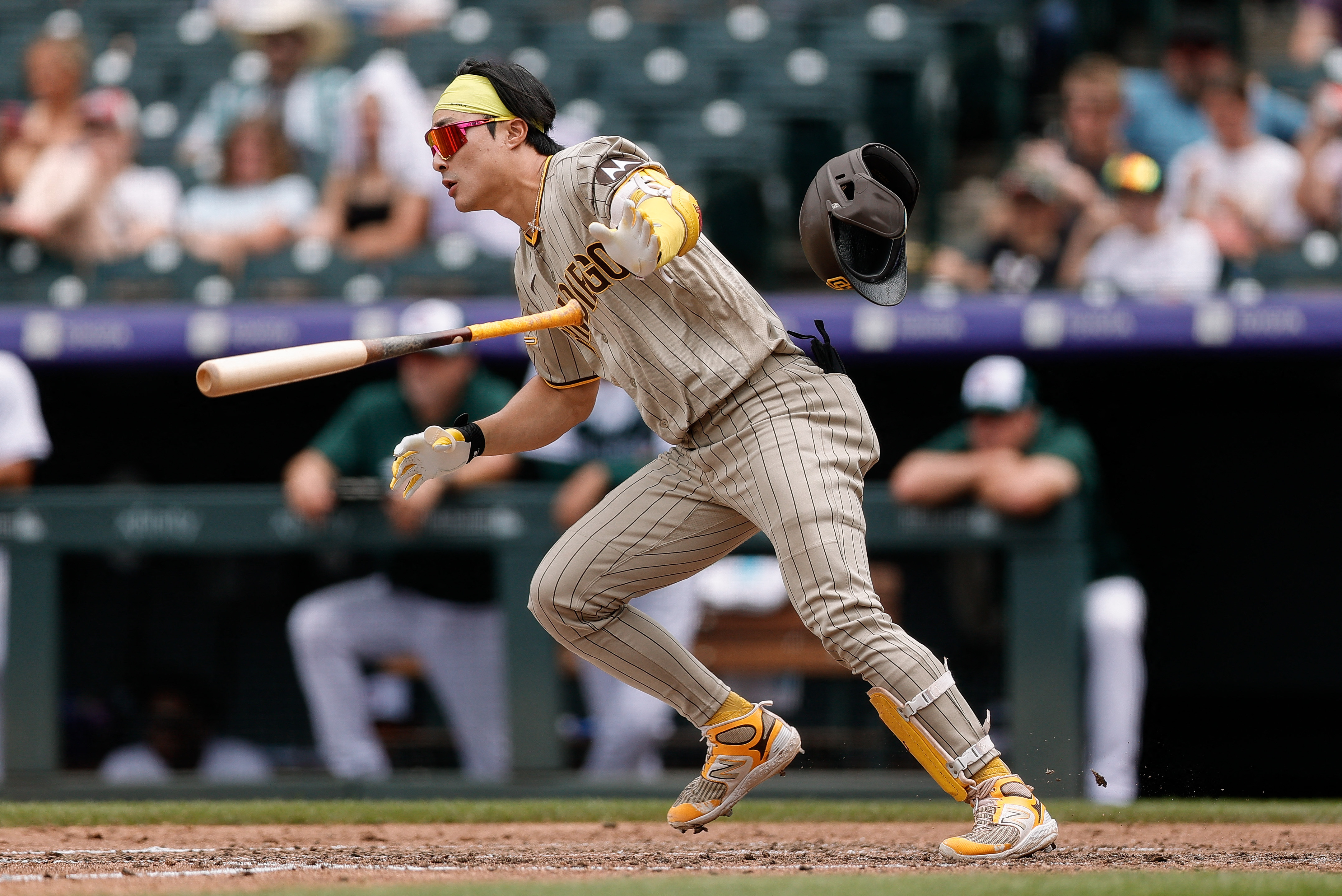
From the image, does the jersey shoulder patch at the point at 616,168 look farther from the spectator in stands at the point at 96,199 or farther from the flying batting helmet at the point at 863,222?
the spectator in stands at the point at 96,199

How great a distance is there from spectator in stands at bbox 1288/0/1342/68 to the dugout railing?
3.29 meters

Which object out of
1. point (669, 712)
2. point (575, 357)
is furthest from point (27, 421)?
point (575, 357)

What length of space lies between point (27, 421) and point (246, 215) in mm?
1632

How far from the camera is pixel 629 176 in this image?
9.36 ft

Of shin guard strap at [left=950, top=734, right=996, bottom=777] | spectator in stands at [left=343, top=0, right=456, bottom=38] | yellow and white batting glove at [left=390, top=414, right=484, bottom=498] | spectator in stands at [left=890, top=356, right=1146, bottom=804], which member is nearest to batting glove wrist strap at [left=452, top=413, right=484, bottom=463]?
yellow and white batting glove at [left=390, top=414, right=484, bottom=498]

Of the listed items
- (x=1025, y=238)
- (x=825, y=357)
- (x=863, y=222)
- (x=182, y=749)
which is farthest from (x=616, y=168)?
(x=1025, y=238)

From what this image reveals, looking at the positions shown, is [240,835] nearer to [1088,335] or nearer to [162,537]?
[162,537]

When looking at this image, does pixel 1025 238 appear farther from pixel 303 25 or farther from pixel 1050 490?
pixel 303 25

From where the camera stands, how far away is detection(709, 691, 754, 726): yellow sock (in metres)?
3.27

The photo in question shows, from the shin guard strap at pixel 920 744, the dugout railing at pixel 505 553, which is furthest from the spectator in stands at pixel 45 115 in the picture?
the shin guard strap at pixel 920 744

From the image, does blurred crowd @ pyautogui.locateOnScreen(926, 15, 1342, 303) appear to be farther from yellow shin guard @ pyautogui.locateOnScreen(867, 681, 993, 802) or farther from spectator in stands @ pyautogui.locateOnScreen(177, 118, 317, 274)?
yellow shin guard @ pyautogui.locateOnScreen(867, 681, 993, 802)

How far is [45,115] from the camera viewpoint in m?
6.80

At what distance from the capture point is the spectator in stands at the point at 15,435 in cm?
492

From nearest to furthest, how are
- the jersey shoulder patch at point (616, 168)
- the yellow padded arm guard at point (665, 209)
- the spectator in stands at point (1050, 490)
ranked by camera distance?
the yellow padded arm guard at point (665, 209) < the jersey shoulder patch at point (616, 168) < the spectator in stands at point (1050, 490)
